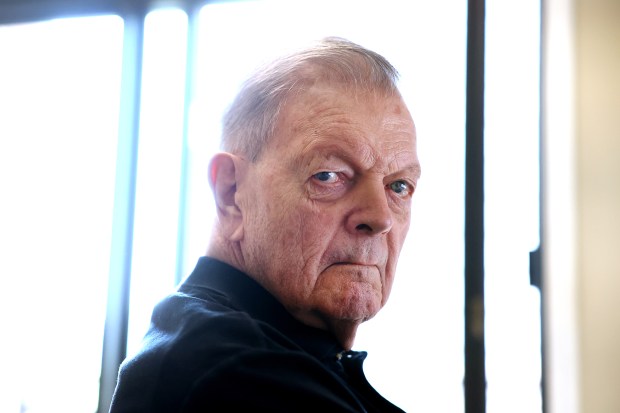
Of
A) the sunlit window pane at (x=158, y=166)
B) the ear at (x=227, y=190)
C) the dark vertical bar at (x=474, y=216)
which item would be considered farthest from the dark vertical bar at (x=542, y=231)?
the ear at (x=227, y=190)

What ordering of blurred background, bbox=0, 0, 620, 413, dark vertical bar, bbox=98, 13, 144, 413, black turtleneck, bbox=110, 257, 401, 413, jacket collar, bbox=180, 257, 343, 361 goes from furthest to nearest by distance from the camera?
dark vertical bar, bbox=98, 13, 144, 413 < blurred background, bbox=0, 0, 620, 413 < jacket collar, bbox=180, 257, 343, 361 < black turtleneck, bbox=110, 257, 401, 413

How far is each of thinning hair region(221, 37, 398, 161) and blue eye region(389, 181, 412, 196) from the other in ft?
0.44

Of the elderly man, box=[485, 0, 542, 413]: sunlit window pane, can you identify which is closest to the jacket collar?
the elderly man

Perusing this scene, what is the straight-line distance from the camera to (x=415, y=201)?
2268 millimetres

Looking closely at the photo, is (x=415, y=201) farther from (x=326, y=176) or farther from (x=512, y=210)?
(x=326, y=176)

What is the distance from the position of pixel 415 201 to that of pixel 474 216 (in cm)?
18

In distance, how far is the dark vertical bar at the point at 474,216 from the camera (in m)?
2.20

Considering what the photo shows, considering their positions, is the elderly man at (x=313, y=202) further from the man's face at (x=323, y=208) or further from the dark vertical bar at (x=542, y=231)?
the dark vertical bar at (x=542, y=231)

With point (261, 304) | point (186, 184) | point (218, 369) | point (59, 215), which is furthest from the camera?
point (59, 215)

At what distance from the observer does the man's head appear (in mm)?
1013

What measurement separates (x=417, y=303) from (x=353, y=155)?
4.34 ft

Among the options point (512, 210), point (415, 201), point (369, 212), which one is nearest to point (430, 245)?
point (415, 201)

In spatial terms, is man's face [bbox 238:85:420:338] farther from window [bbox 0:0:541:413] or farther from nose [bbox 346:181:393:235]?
window [bbox 0:0:541:413]

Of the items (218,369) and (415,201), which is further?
(415,201)
